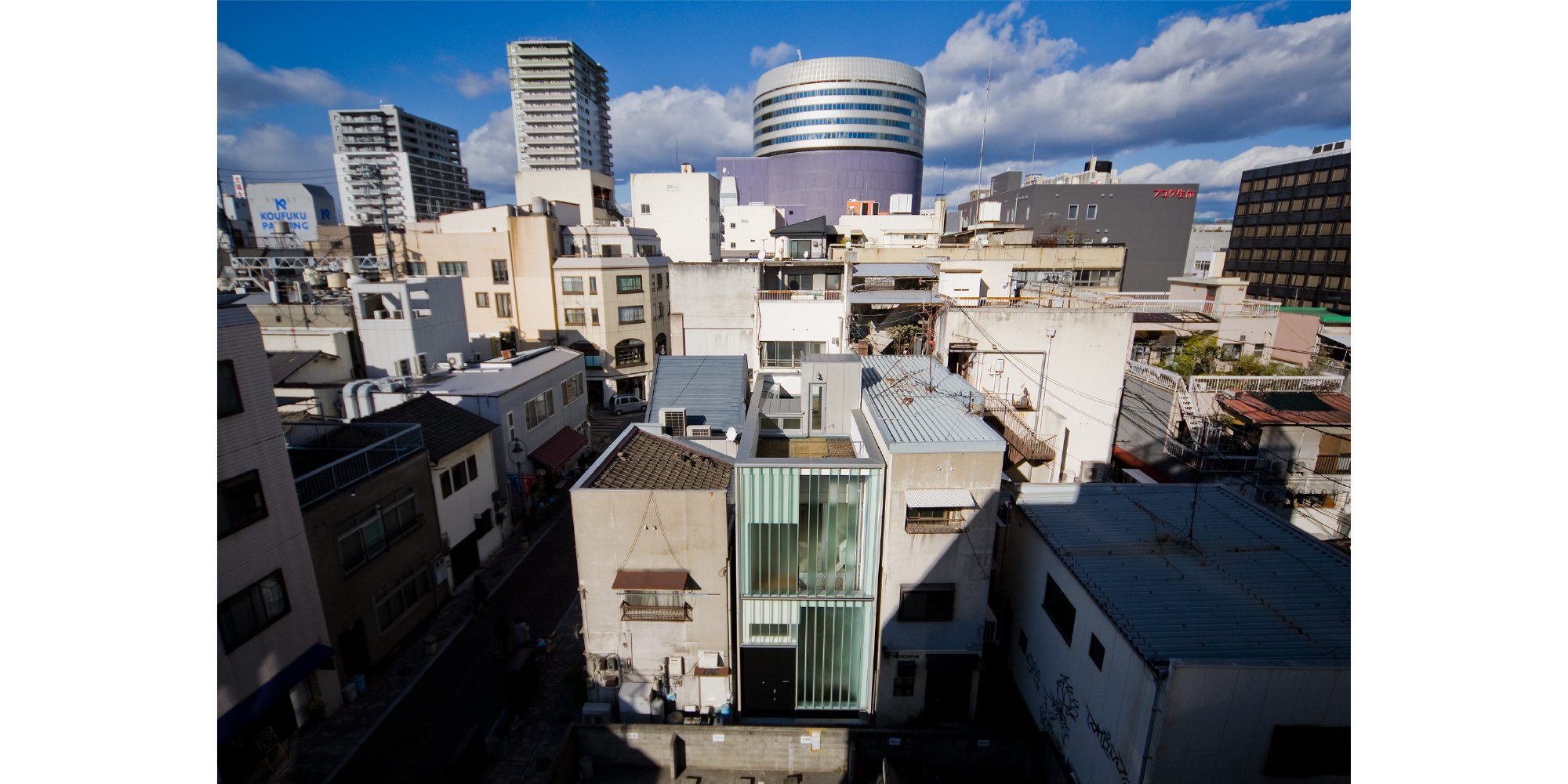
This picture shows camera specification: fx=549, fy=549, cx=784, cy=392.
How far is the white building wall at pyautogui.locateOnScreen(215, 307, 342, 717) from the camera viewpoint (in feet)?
38.3

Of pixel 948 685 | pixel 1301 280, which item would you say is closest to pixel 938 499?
pixel 948 685

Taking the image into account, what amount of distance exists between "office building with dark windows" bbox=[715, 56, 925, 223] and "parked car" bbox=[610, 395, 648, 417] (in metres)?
71.6

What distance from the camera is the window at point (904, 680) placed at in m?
13.6

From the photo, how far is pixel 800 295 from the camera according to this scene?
97.7ft

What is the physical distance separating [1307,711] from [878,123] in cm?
11521

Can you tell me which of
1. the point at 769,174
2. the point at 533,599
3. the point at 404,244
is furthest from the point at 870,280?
the point at 769,174

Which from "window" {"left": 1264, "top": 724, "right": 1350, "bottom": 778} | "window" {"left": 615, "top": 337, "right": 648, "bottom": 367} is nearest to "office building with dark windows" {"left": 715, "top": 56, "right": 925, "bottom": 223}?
"window" {"left": 615, "top": 337, "right": 648, "bottom": 367}

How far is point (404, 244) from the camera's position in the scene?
41.6m

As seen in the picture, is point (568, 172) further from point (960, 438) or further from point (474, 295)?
point (960, 438)

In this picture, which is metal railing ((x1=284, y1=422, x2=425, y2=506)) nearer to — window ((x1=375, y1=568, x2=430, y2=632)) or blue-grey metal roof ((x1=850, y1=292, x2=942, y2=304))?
window ((x1=375, y1=568, x2=430, y2=632))

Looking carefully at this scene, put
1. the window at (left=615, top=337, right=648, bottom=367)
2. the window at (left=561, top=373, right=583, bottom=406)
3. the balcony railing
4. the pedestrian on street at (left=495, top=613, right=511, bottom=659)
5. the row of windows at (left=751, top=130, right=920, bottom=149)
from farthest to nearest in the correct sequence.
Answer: the row of windows at (left=751, top=130, right=920, bottom=149)
the window at (left=615, top=337, right=648, bottom=367)
the balcony railing
the window at (left=561, top=373, right=583, bottom=406)
the pedestrian on street at (left=495, top=613, right=511, bottom=659)

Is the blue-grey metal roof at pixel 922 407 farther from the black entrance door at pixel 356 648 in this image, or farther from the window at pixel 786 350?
the black entrance door at pixel 356 648

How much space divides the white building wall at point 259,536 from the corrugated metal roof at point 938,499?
561 inches

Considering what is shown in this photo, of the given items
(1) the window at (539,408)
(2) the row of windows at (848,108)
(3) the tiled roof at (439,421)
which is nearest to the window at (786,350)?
(1) the window at (539,408)
